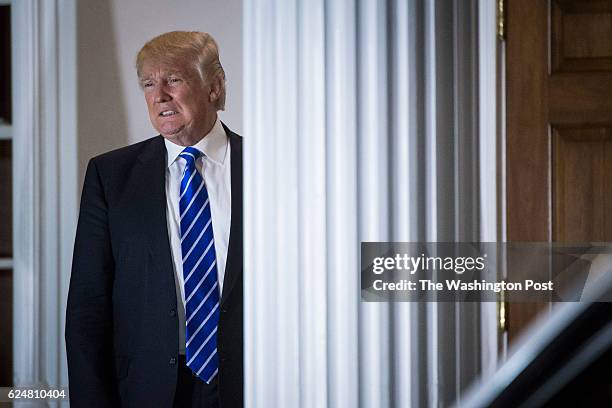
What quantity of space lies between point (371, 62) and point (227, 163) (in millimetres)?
422

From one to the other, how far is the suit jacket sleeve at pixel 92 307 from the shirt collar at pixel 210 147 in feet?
0.59

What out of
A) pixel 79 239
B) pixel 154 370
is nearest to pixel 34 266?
pixel 79 239

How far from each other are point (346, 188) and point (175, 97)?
0.47 meters

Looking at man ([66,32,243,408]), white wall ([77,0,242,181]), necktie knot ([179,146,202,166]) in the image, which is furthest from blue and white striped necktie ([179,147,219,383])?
white wall ([77,0,242,181])

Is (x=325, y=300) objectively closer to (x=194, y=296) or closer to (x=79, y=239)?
(x=194, y=296)

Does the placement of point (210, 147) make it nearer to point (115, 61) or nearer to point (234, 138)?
point (234, 138)

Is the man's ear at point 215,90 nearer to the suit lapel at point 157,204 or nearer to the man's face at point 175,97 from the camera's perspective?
the man's face at point 175,97

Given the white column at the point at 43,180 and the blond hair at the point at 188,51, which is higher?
the blond hair at the point at 188,51

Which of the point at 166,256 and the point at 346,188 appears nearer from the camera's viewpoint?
the point at 346,188

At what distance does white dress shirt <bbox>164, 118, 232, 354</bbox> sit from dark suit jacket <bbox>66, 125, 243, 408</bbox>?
0.01 m

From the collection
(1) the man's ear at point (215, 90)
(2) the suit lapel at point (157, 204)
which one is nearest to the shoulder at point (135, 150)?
(2) the suit lapel at point (157, 204)

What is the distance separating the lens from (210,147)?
1.63 m

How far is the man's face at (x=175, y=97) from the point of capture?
1602 millimetres

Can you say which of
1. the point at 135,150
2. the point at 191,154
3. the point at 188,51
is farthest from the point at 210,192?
the point at 188,51
